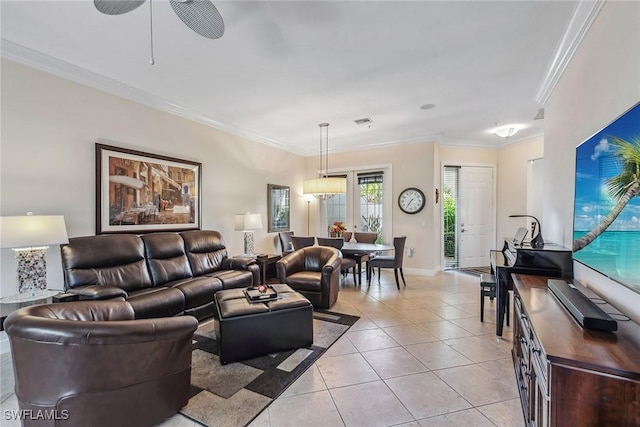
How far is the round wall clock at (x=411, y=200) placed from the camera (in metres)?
6.00

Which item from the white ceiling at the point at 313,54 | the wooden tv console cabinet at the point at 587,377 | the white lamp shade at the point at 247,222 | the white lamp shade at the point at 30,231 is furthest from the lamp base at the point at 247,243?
the wooden tv console cabinet at the point at 587,377

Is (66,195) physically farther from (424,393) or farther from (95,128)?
(424,393)

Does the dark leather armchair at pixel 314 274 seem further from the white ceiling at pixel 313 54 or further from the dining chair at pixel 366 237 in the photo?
the white ceiling at pixel 313 54

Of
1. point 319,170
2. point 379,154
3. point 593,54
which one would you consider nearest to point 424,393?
point 593,54

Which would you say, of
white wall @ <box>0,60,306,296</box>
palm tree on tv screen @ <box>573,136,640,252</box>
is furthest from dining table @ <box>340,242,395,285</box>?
palm tree on tv screen @ <box>573,136,640,252</box>

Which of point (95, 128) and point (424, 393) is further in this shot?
point (95, 128)

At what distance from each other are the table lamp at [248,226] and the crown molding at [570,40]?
437 centimetres

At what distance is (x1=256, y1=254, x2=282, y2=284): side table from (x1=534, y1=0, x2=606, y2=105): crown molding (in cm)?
450

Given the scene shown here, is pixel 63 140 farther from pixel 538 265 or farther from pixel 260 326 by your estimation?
pixel 538 265

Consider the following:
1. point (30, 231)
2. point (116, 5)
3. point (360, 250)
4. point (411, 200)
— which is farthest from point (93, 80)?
point (411, 200)

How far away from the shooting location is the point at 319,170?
7328mm

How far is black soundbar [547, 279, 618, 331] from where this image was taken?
1323mm

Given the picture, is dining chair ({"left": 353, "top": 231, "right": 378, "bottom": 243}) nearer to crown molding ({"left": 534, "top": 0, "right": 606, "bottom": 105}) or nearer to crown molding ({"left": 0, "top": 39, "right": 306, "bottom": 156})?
crown molding ({"left": 0, "top": 39, "right": 306, "bottom": 156})

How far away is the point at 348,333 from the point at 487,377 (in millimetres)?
1363
